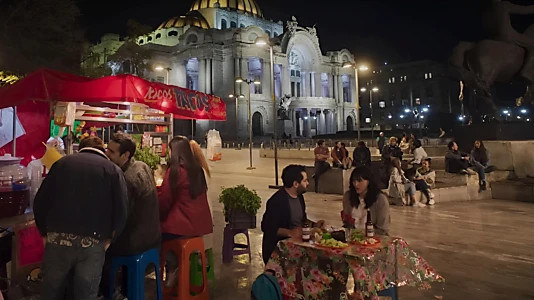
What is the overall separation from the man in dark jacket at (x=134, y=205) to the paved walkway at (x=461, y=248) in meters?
1.35

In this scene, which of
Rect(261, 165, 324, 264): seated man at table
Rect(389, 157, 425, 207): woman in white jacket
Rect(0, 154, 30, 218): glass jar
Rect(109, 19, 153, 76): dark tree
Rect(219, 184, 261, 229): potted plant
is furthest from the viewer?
Rect(109, 19, 153, 76): dark tree

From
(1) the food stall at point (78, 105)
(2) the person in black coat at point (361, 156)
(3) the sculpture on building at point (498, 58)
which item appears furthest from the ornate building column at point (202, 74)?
(1) the food stall at point (78, 105)

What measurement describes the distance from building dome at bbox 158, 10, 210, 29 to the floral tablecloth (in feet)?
231

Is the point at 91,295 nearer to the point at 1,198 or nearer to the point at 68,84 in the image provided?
the point at 1,198

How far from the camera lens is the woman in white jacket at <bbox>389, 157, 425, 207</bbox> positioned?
33.9 feet

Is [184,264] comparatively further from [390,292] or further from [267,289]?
[390,292]

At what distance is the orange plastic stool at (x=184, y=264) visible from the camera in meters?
4.12

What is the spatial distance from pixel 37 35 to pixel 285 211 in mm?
18551

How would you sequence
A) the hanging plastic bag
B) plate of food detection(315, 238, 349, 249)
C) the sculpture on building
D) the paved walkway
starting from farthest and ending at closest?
the hanging plastic bag → the sculpture on building → the paved walkway → plate of food detection(315, 238, 349, 249)

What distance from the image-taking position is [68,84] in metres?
4.87

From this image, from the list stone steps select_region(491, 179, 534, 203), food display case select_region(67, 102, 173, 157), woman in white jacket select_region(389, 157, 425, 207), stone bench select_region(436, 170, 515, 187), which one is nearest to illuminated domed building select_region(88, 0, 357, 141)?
stone bench select_region(436, 170, 515, 187)

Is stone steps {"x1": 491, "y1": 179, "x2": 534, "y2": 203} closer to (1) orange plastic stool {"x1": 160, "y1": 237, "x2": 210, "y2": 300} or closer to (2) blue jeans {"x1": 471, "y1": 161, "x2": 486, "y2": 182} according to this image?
(2) blue jeans {"x1": 471, "y1": 161, "x2": 486, "y2": 182}

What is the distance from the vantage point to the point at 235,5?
74938 mm

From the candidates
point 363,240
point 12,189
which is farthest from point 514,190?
point 12,189
